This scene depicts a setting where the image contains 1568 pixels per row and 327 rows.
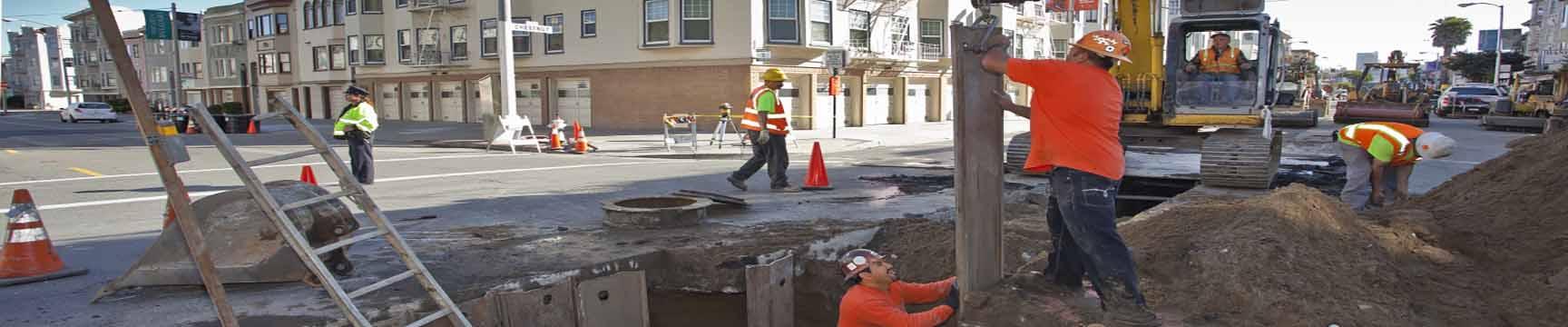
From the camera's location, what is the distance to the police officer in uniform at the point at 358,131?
34.2ft

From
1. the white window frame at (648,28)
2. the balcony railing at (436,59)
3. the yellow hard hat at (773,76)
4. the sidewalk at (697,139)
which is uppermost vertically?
the white window frame at (648,28)

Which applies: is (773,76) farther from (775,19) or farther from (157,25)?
(157,25)

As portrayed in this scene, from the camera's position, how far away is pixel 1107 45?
391 cm

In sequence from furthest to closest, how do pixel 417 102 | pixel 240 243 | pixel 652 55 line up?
pixel 417 102, pixel 652 55, pixel 240 243

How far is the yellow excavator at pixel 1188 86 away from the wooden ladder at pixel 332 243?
7.93 m

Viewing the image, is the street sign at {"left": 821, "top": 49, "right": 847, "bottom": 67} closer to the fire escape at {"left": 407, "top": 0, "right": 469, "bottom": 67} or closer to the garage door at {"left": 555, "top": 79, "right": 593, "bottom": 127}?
the garage door at {"left": 555, "top": 79, "right": 593, "bottom": 127}

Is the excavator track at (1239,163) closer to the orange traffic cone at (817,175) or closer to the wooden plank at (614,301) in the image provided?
the orange traffic cone at (817,175)

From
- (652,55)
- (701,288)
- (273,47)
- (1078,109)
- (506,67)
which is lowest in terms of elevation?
(701,288)

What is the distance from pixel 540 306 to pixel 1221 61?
859 cm

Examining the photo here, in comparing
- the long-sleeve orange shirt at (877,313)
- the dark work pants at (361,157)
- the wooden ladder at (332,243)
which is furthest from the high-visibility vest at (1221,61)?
the dark work pants at (361,157)

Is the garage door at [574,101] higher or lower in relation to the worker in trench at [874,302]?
higher

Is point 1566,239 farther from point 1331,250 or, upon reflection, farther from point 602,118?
point 602,118

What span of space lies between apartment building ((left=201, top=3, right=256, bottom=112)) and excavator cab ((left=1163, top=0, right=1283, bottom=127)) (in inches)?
1960

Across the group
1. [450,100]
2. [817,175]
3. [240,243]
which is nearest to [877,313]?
[240,243]
